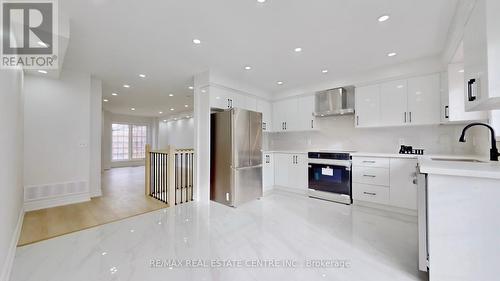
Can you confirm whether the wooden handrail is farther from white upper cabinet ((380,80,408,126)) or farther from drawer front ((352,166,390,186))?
white upper cabinet ((380,80,408,126))

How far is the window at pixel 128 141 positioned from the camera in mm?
9039

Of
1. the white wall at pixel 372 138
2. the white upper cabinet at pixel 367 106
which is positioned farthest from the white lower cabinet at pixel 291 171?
the white upper cabinet at pixel 367 106

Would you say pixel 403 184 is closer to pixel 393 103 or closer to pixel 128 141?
pixel 393 103

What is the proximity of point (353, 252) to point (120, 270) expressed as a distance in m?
2.28

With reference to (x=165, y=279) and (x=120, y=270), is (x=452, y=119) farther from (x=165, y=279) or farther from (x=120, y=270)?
(x=120, y=270)

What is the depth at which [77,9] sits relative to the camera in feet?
6.40

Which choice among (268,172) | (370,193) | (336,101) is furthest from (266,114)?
(370,193)

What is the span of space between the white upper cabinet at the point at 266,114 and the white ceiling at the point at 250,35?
1001mm

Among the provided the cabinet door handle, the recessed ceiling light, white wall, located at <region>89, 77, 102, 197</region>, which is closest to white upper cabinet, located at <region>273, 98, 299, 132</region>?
the recessed ceiling light

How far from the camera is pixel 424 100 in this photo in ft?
10.3

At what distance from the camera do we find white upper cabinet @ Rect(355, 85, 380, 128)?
140 inches

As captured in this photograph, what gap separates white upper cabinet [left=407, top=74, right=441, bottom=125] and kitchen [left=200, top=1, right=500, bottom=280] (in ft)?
0.04

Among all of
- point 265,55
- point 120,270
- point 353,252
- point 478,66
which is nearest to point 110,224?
point 120,270

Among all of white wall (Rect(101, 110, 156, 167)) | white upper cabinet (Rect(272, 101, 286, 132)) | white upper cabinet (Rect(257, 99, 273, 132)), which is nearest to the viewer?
white upper cabinet (Rect(257, 99, 273, 132))
